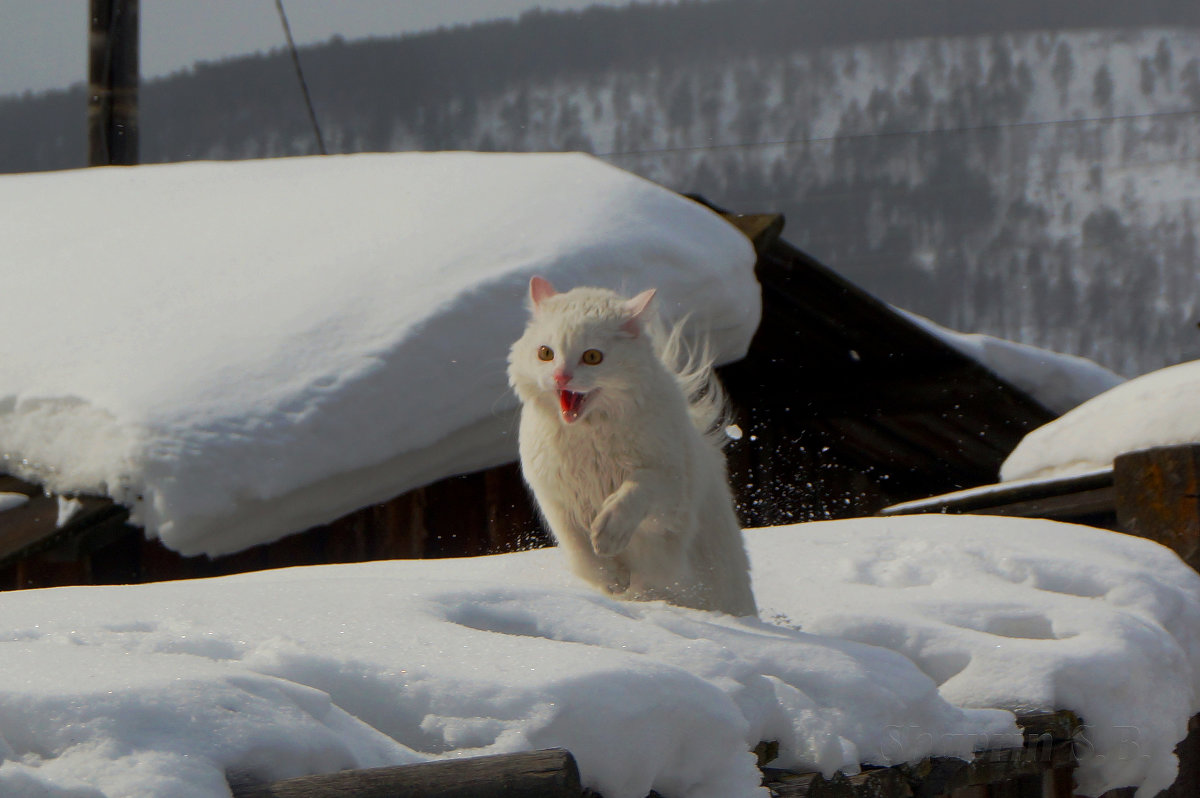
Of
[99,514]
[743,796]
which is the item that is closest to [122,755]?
[743,796]

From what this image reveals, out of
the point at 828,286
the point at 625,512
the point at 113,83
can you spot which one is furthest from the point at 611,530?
the point at 113,83

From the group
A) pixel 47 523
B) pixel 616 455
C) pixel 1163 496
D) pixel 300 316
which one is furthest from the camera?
pixel 300 316

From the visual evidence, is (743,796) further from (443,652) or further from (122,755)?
(122,755)

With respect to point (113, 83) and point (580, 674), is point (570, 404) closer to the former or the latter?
point (580, 674)

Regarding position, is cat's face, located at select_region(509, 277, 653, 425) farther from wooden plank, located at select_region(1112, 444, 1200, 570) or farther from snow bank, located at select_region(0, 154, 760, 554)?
wooden plank, located at select_region(1112, 444, 1200, 570)

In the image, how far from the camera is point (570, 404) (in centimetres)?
285

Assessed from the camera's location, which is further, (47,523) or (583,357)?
(47,523)

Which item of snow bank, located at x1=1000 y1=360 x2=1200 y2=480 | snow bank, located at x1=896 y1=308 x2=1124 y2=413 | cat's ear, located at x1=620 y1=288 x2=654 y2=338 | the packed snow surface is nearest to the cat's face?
cat's ear, located at x1=620 y1=288 x2=654 y2=338

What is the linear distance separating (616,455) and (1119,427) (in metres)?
2.51

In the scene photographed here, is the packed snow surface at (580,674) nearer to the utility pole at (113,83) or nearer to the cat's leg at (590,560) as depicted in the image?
the cat's leg at (590,560)

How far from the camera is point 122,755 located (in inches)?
51.1

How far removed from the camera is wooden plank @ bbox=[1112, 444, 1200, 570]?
4.06 metres

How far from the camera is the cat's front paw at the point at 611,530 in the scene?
281 centimetres

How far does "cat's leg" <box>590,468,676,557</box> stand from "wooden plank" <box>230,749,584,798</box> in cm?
135
